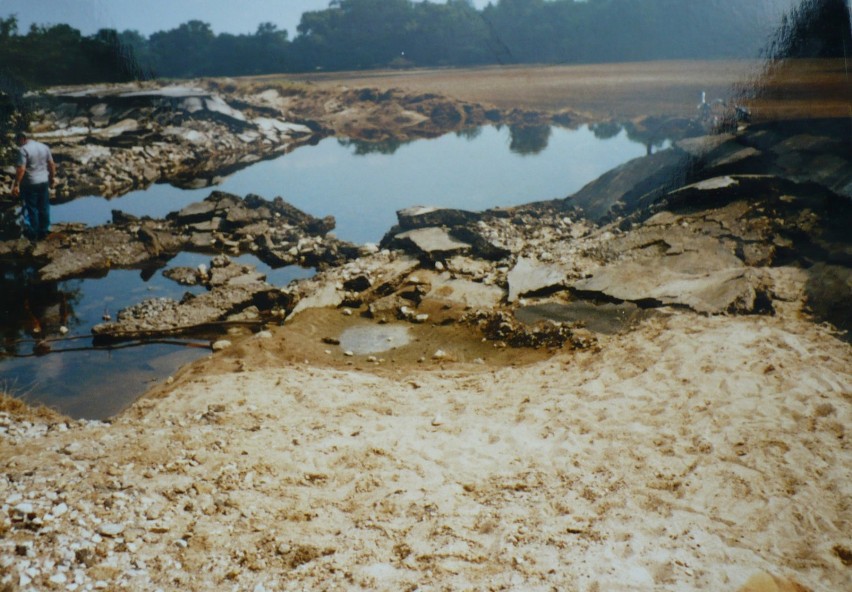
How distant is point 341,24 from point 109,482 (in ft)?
72.8

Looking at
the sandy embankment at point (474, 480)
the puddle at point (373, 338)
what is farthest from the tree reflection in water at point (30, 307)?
the puddle at point (373, 338)

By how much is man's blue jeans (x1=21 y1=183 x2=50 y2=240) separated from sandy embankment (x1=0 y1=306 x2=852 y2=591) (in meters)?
7.10

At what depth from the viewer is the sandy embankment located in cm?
283

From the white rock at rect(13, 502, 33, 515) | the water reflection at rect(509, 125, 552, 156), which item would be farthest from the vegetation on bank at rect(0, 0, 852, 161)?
the white rock at rect(13, 502, 33, 515)

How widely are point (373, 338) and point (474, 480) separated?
336 cm

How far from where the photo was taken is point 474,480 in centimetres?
362

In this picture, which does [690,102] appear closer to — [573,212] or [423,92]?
[573,212]

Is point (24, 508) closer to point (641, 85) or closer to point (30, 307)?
point (30, 307)

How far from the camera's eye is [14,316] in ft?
24.6

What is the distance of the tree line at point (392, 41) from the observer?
14664 mm

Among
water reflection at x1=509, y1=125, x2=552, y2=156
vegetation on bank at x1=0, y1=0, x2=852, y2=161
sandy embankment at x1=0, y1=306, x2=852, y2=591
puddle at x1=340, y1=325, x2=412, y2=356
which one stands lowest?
puddle at x1=340, y1=325, x2=412, y2=356

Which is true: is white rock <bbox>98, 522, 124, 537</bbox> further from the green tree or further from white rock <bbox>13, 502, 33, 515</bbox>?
the green tree

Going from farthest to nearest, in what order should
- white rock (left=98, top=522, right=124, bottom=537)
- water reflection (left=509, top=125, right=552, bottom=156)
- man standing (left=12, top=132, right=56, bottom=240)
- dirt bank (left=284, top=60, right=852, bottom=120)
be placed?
water reflection (left=509, top=125, right=552, bottom=156), man standing (left=12, top=132, right=56, bottom=240), dirt bank (left=284, top=60, right=852, bottom=120), white rock (left=98, top=522, right=124, bottom=537)


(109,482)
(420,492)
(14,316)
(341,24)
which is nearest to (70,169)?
(14,316)
